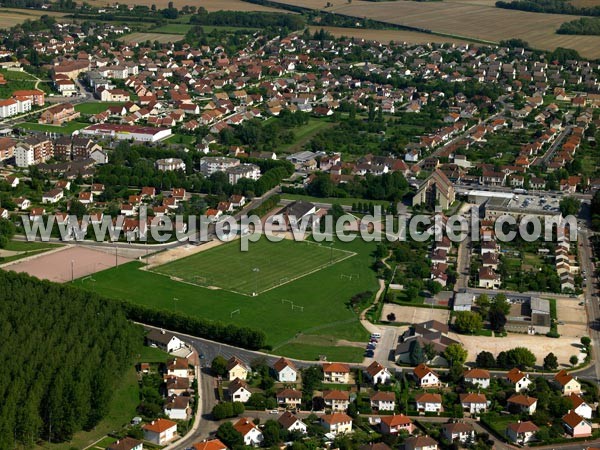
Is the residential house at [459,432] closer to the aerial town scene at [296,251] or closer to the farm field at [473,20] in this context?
the aerial town scene at [296,251]

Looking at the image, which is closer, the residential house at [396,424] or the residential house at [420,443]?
the residential house at [420,443]

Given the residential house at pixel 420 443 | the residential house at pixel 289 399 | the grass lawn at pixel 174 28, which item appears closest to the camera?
the residential house at pixel 420 443

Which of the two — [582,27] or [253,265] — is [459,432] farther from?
[582,27]

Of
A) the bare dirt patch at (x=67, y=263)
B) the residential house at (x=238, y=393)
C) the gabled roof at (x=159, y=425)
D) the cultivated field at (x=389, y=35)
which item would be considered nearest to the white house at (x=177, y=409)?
the gabled roof at (x=159, y=425)

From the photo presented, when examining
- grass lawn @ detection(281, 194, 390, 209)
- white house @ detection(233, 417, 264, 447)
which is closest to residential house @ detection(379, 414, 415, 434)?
white house @ detection(233, 417, 264, 447)

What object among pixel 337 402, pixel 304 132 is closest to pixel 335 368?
pixel 337 402

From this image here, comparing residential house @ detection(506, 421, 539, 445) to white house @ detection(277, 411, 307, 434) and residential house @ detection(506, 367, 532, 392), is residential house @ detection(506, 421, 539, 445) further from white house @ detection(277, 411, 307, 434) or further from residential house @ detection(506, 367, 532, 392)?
white house @ detection(277, 411, 307, 434)
